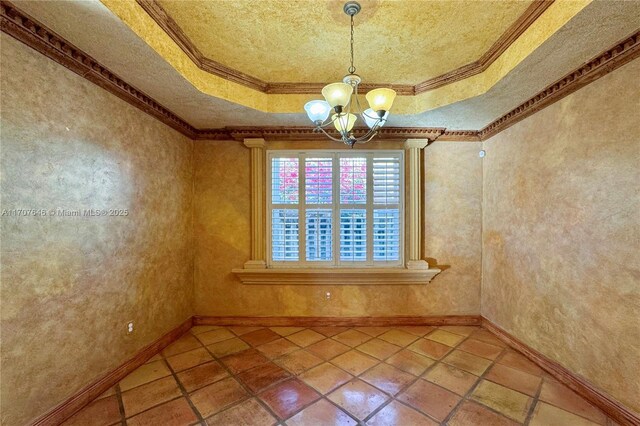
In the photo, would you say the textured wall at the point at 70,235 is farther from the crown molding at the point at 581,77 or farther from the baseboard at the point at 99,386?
the crown molding at the point at 581,77

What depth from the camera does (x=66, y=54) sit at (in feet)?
5.95

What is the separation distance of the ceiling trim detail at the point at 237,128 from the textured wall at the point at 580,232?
3.9 inches

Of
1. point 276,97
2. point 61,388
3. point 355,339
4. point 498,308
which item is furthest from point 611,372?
point 61,388

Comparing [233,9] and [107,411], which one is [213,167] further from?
[107,411]

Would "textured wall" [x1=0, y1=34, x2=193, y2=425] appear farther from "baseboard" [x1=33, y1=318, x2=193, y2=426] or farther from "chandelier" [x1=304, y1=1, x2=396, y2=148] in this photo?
"chandelier" [x1=304, y1=1, x2=396, y2=148]

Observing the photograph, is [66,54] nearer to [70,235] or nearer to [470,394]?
[70,235]

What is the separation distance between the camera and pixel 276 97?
9.34ft

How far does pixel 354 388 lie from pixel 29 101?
3.18m

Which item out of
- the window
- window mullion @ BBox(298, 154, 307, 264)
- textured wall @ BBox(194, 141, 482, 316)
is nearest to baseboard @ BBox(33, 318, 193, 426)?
textured wall @ BBox(194, 141, 482, 316)

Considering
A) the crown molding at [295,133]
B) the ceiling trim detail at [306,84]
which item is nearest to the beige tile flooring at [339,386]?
the crown molding at [295,133]

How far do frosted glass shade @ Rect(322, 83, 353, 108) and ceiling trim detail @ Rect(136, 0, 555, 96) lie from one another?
1.20 meters

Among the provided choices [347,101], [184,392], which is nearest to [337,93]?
[347,101]

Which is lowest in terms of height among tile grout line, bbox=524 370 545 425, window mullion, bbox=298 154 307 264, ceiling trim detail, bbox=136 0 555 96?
tile grout line, bbox=524 370 545 425

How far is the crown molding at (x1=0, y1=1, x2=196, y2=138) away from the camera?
1.52 m
